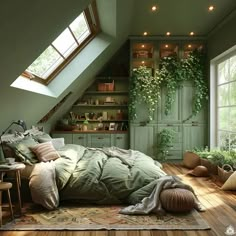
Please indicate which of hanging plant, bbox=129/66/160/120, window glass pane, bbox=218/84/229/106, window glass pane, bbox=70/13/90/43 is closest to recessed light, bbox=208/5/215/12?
window glass pane, bbox=218/84/229/106

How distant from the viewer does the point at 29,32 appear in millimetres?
2707

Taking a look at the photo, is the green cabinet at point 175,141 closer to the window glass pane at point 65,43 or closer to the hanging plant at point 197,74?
the hanging plant at point 197,74

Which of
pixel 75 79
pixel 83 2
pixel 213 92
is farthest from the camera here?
pixel 213 92

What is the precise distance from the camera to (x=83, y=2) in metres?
3.23

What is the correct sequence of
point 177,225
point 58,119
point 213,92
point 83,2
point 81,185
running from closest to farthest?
point 177,225 < point 83,2 < point 81,185 < point 213,92 < point 58,119

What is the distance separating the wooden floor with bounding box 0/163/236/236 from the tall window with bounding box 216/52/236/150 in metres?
1.27

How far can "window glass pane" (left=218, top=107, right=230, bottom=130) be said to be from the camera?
5.96 meters

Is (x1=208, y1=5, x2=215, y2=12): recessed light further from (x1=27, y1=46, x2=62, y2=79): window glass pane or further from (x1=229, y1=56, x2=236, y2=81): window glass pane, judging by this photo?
(x1=27, y1=46, x2=62, y2=79): window glass pane

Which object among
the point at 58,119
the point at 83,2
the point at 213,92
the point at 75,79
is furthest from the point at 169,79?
the point at 83,2

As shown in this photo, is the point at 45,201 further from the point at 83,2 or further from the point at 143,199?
the point at 83,2

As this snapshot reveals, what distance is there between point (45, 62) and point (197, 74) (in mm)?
3504

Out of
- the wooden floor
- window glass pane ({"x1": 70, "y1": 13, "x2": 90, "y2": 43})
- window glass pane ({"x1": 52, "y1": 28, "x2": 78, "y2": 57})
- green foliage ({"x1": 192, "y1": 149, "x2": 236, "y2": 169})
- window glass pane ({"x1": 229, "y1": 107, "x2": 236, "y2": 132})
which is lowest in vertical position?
the wooden floor

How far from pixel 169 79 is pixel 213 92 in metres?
1.02

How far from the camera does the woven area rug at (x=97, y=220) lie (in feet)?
9.36
